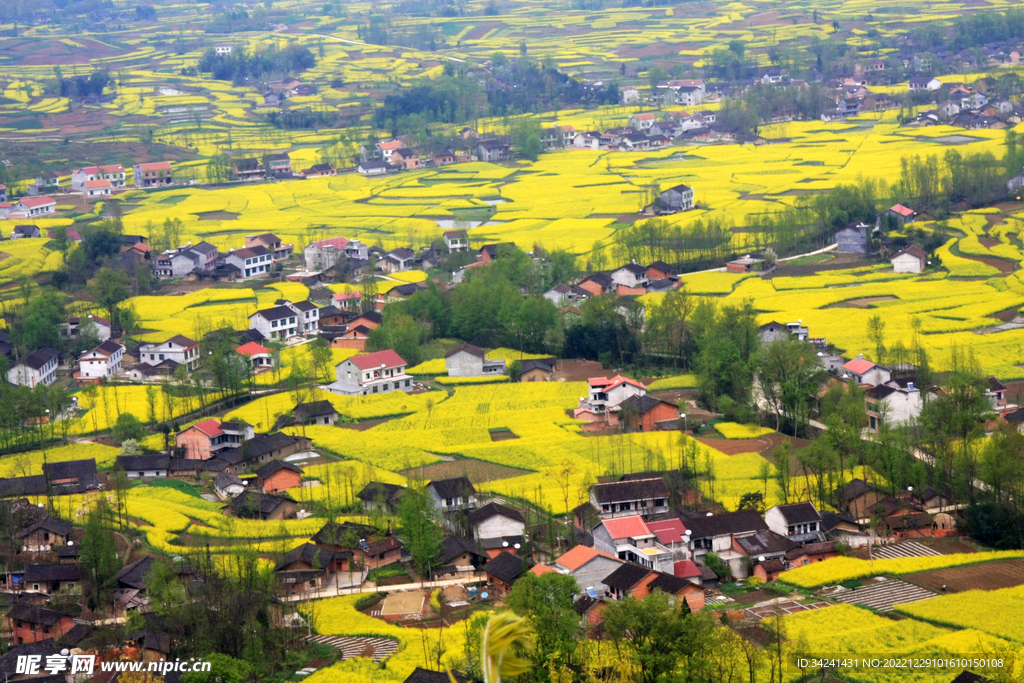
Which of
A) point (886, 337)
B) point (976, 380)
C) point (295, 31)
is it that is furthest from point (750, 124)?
point (295, 31)

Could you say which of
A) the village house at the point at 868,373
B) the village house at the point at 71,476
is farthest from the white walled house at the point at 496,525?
the village house at the point at 868,373

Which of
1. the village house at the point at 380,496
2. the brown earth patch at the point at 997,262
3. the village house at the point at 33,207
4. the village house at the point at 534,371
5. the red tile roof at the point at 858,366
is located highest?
the village house at the point at 33,207

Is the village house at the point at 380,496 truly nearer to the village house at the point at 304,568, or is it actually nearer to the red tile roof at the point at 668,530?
the village house at the point at 304,568

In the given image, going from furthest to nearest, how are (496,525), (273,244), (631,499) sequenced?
(273,244) → (631,499) → (496,525)

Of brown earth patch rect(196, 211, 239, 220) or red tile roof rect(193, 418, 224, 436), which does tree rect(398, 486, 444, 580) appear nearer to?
red tile roof rect(193, 418, 224, 436)

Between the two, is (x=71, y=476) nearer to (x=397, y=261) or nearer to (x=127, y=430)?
(x=127, y=430)

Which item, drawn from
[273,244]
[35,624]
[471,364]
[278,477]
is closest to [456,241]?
[273,244]
